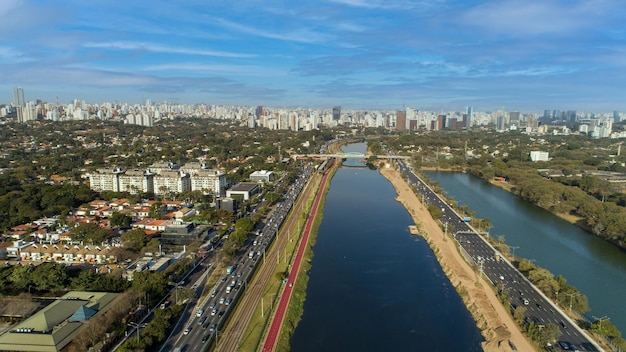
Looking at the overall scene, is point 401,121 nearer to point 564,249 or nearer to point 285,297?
point 564,249

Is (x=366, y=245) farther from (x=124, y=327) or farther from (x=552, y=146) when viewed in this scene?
(x=552, y=146)

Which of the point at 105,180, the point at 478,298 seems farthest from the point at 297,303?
the point at 105,180

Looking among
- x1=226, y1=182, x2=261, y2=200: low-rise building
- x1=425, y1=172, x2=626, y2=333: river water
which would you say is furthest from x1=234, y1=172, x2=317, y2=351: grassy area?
x1=425, y1=172, x2=626, y2=333: river water

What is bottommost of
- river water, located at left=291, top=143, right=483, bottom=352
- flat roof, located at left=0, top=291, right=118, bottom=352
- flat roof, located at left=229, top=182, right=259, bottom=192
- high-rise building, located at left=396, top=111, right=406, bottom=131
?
river water, located at left=291, top=143, right=483, bottom=352

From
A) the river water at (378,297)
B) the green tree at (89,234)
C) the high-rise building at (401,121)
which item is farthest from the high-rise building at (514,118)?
the green tree at (89,234)

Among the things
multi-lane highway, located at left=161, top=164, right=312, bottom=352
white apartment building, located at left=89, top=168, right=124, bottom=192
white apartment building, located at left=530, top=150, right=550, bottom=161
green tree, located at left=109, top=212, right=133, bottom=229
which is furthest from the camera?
white apartment building, located at left=530, top=150, right=550, bottom=161

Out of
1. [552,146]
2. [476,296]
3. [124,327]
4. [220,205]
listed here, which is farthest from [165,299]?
[552,146]

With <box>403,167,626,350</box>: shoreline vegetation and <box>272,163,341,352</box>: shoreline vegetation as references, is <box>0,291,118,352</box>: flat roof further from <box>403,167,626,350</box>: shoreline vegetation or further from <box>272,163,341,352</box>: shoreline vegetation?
<box>403,167,626,350</box>: shoreline vegetation
